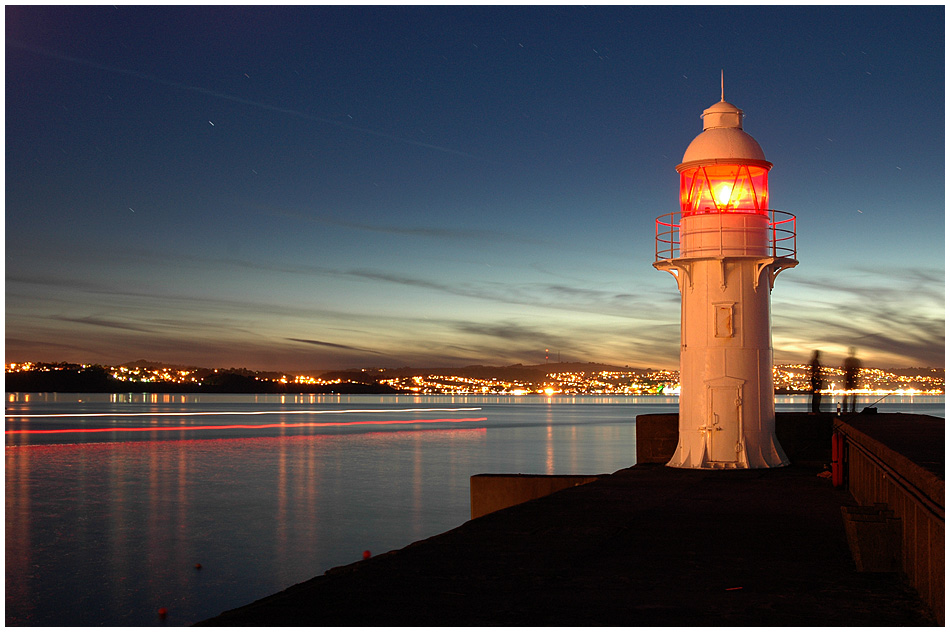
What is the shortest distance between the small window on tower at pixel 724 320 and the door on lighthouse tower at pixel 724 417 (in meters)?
0.77

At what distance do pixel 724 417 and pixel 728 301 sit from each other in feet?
6.49

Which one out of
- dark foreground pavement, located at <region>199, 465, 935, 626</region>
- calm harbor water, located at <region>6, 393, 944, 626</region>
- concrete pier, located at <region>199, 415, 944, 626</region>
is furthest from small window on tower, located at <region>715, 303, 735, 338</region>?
calm harbor water, located at <region>6, 393, 944, 626</region>

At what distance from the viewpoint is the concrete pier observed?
18.8ft

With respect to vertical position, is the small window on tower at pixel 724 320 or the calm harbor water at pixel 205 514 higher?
the small window on tower at pixel 724 320

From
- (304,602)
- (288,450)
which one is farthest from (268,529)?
(288,450)

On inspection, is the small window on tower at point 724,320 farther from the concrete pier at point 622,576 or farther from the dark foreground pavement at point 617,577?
the dark foreground pavement at point 617,577

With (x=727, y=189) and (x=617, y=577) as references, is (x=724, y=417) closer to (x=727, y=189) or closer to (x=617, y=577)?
(x=727, y=189)

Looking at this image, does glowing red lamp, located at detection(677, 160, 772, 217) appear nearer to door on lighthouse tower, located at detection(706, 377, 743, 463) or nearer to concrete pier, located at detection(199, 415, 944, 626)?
door on lighthouse tower, located at detection(706, 377, 743, 463)

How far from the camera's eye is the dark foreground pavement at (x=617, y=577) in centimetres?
573

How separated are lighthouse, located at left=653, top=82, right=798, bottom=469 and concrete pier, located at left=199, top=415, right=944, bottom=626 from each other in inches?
156

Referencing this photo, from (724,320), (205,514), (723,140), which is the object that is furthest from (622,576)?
(205,514)

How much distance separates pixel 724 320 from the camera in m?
14.9

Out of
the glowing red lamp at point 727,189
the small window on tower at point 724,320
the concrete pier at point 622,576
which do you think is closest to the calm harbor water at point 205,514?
the concrete pier at point 622,576

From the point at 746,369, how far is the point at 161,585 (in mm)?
10302
